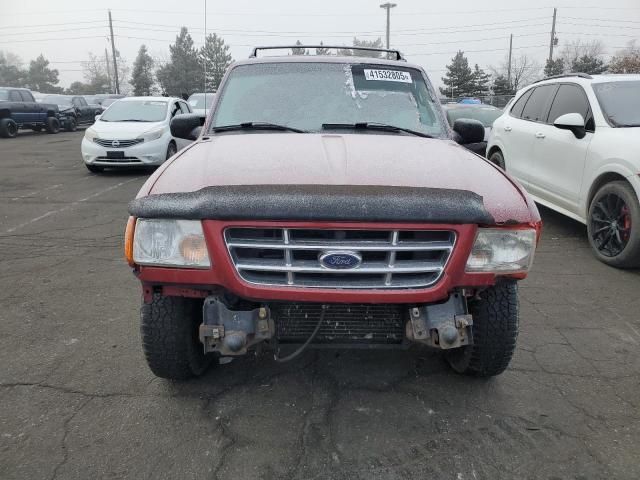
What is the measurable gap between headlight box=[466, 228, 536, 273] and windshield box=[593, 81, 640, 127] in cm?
371

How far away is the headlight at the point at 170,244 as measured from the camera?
2.21 m

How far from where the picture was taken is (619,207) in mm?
5023

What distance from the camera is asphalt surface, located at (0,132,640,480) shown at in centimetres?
231

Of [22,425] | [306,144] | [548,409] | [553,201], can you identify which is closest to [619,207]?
[553,201]

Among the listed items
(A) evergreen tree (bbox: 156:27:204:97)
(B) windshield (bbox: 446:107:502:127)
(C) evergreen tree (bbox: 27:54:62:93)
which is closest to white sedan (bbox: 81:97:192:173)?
(B) windshield (bbox: 446:107:502:127)

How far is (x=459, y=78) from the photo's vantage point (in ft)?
188

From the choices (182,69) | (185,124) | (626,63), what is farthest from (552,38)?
(185,124)

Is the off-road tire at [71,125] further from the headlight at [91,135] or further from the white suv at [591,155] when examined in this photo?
the white suv at [591,155]

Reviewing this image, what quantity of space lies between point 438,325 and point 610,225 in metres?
3.62

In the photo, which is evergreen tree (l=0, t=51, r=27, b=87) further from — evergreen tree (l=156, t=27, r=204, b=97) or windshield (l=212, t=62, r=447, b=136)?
windshield (l=212, t=62, r=447, b=136)

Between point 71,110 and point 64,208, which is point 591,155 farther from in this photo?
point 71,110

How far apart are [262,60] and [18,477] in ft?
10.00

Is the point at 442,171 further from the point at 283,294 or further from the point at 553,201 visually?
the point at 553,201

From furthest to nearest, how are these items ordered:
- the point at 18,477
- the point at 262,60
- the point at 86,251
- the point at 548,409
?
the point at 86,251, the point at 262,60, the point at 548,409, the point at 18,477
